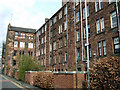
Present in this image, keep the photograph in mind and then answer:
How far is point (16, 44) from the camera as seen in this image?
49.4 m

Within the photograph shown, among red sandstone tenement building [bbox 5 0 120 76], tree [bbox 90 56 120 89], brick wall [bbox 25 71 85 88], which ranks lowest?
brick wall [bbox 25 71 85 88]

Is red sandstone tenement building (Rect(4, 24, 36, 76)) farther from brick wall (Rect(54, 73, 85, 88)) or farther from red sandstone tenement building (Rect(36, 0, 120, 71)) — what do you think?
brick wall (Rect(54, 73, 85, 88))

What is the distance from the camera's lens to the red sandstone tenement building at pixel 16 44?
4822 centimetres

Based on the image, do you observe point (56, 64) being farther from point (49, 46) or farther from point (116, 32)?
point (116, 32)

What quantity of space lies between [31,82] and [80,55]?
8242mm

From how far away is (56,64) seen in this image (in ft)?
91.4

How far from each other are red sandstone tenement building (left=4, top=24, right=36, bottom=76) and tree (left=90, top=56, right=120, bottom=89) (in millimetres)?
42669

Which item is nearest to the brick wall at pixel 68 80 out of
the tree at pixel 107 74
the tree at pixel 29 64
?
the tree at pixel 107 74

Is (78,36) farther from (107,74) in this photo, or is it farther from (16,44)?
(16,44)

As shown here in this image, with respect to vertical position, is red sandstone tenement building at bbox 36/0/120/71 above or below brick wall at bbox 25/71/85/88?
above

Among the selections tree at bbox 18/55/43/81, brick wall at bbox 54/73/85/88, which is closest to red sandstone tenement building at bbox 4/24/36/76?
tree at bbox 18/55/43/81

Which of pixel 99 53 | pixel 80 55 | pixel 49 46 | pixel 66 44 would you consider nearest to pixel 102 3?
pixel 99 53

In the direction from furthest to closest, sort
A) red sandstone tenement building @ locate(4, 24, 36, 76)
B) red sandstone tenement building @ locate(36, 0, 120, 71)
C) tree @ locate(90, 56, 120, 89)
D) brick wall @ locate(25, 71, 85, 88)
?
red sandstone tenement building @ locate(4, 24, 36, 76) < red sandstone tenement building @ locate(36, 0, 120, 71) < brick wall @ locate(25, 71, 85, 88) < tree @ locate(90, 56, 120, 89)

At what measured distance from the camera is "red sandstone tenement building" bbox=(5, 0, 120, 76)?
15.4 meters
